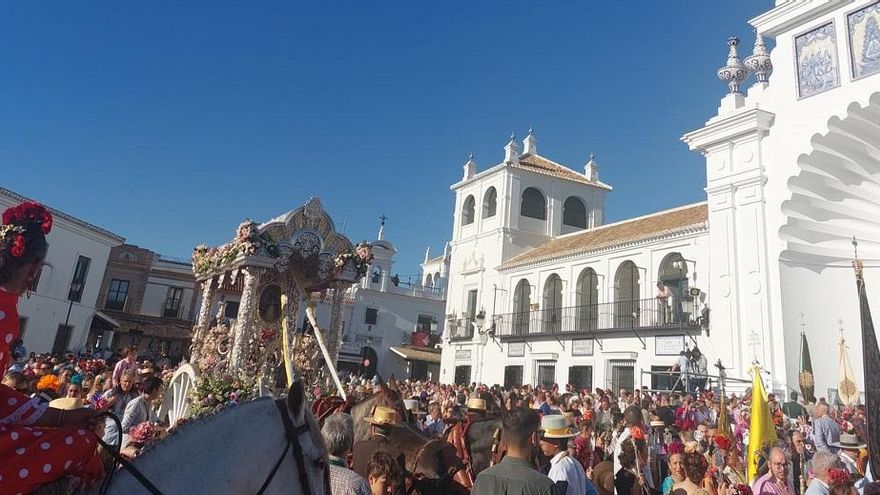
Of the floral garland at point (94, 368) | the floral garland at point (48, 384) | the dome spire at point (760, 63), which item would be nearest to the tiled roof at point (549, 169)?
the dome spire at point (760, 63)

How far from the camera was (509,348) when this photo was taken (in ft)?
92.5

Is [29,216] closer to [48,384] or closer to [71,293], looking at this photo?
[48,384]

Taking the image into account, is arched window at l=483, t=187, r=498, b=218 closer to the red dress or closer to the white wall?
the white wall

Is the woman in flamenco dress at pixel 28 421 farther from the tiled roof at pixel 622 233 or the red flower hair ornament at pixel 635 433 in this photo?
the tiled roof at pixel 622 233

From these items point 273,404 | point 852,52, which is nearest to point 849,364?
point 852,52

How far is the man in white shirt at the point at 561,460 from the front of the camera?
4.17 m

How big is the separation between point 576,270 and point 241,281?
17.4 meters

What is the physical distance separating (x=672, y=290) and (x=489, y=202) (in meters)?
14.5

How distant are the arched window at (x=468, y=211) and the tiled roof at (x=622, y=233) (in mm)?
5478

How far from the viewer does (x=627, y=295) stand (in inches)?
939

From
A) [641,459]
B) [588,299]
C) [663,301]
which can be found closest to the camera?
[641,459]

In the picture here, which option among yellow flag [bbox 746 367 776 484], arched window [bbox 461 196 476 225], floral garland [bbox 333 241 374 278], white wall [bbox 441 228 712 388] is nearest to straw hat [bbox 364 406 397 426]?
yellow flag [bbox 746 367 776 484]

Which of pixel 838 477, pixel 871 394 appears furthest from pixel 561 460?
pixel 871 394

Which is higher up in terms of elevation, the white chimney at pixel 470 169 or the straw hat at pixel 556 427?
the white chimney at pixel 470 169
